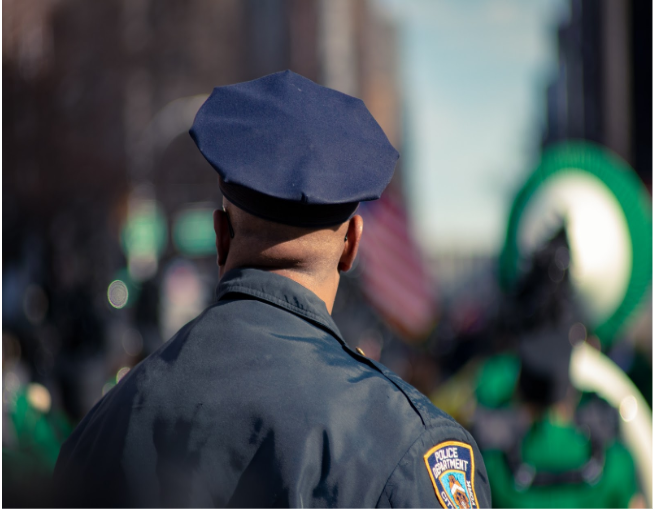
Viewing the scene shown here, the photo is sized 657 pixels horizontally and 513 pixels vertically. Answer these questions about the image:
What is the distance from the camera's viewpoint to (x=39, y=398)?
5.85m

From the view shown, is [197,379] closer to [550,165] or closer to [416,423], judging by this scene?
[416,423]

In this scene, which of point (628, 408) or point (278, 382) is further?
point (628, 408)

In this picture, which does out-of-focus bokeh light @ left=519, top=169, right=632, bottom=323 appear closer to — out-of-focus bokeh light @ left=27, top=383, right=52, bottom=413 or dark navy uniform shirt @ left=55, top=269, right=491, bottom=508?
dark navy uniform shirt @ left=55, top=269, right=491, bottom=508

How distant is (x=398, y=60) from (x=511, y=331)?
98.7 m

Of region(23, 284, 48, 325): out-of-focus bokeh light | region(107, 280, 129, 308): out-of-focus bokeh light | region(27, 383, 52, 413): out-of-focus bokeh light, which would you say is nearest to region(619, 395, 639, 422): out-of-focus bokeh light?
region(27, 383, 52, 413): out-of-focus bokeh light

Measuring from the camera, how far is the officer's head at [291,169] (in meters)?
1.66

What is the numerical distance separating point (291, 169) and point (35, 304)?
25.3 ft

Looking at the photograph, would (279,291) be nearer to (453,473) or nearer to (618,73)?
(453,473)

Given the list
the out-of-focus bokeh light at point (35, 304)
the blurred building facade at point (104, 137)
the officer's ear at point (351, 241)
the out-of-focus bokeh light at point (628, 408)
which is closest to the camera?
the officer's ear at point (351, 241)

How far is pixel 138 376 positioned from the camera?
5.54 feet

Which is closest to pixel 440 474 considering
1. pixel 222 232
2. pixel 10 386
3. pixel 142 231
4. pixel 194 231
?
pixel 222 232

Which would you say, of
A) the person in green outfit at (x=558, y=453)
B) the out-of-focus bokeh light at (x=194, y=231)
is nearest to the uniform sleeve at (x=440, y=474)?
the person in green outfit at (x=558, y=453)

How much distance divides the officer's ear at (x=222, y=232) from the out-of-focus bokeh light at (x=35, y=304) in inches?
264

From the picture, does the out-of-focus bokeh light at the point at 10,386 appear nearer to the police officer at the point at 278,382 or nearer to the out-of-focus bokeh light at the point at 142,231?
the police officer at the point at 278,382
